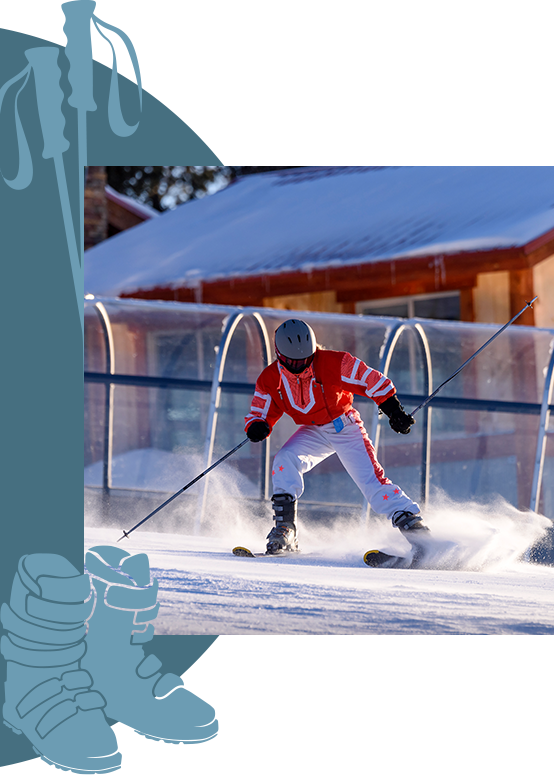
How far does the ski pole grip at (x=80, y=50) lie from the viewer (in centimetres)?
313

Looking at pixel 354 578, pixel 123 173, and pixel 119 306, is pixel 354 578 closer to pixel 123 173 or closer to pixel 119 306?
pixel 119 306

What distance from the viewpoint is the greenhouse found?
6.98 metres

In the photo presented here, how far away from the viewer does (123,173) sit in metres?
23.3

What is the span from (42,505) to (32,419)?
289 mm

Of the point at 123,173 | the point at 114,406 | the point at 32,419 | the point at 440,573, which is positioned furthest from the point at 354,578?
the point at 123,173

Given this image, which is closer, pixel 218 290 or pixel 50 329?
pixel 50 329

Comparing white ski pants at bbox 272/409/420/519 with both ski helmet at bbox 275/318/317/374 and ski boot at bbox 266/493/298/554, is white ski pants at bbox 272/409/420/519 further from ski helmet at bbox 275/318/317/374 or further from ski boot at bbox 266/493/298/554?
ski helmet at bbox 275/318/317/374

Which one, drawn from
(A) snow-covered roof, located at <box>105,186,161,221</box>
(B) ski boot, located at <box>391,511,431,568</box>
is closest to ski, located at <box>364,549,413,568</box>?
(B) ski boot, located at <box>391,511,431,568</box>

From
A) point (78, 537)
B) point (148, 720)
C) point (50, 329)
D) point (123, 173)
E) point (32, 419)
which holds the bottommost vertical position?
point (148, 720)

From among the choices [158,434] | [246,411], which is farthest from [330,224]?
[158,434]

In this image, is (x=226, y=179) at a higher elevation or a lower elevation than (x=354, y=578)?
higher

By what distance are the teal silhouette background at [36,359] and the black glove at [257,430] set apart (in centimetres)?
162

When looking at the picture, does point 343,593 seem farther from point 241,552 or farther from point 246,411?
point 246,411

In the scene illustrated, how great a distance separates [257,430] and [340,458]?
47cm
